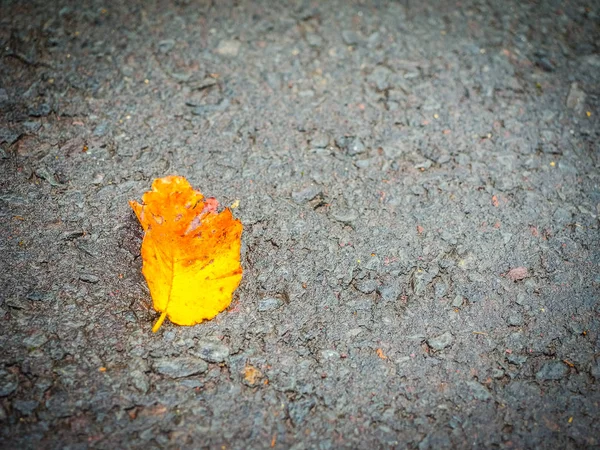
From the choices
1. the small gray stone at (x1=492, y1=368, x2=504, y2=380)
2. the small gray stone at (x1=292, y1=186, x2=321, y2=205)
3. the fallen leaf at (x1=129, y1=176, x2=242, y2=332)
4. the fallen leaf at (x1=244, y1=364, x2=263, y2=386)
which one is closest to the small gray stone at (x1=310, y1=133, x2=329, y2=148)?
the small gray stone at (x1=292, y1=186, x2=321, y2=205)

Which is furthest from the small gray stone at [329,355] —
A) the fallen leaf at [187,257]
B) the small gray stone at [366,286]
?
the fallen leaf at [187,257]

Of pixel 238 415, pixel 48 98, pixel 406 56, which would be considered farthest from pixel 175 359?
pixel 406 56

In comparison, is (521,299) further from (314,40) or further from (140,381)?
(314,40)

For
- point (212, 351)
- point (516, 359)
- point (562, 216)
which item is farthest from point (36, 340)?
point (562, 216)

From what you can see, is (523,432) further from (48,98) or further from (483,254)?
(48,98)

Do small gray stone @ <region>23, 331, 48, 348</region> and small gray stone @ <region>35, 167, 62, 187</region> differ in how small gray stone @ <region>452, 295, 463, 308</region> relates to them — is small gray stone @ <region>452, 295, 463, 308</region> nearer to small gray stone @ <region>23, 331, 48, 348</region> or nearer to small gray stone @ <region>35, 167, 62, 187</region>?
small gray stone @ <region>23, 331, 48, 348</region>

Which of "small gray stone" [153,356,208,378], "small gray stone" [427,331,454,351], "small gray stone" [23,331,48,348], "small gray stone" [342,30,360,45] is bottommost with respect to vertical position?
"small gray stone" [153,356,208,378]

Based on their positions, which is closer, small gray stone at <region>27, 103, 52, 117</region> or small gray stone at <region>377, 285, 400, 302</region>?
small gray stone at <region>377, 285, 400, 302</region>
